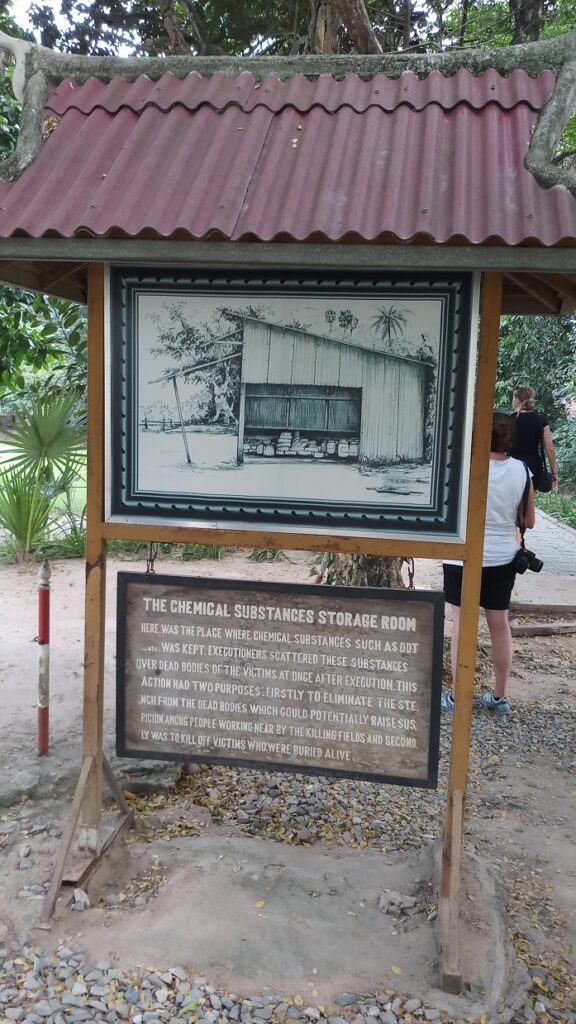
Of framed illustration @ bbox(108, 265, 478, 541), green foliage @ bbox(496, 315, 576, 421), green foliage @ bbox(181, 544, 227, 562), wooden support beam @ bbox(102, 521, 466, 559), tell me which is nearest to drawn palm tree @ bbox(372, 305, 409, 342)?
framed illustration @ bbox(108, 265, 478, 541)

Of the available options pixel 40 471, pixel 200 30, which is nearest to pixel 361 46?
pixel 200 30

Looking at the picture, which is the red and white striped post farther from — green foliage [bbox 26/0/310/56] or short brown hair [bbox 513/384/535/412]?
green foliage [bbox 26/0/310/56]

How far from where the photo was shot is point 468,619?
9.74 feet

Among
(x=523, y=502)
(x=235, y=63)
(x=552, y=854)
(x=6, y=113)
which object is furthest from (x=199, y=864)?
(x=6, y=113)

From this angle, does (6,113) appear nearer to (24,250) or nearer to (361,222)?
(24,250)

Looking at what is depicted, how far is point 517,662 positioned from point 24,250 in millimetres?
5205

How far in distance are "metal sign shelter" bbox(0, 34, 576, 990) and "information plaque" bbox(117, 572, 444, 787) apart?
0.16 m

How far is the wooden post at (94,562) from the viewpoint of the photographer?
9.95ft

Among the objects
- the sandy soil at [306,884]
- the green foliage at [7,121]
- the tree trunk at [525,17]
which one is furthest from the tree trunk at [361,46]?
the tree trunk at [525,17]

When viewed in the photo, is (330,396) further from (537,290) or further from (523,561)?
(523,561)

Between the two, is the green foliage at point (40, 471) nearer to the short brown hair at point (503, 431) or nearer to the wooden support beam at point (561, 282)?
the short brown hair at point (503, 431)

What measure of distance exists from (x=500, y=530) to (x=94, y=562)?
105 inches

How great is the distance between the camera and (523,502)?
16.0 feet

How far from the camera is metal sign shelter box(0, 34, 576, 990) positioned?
97.5 inches
